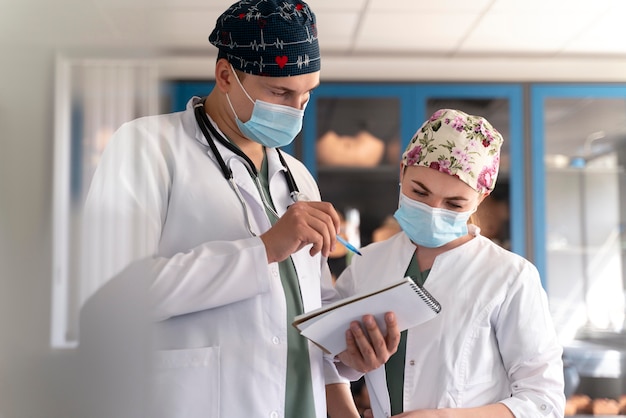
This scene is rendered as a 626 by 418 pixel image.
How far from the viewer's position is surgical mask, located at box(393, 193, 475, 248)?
127 centimetres

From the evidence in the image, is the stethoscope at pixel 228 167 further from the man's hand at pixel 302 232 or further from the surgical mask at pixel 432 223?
the surgical mask at pixel 432 223

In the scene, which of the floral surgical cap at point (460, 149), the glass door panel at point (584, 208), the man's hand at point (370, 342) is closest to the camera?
the man's hand at point (370, 342)

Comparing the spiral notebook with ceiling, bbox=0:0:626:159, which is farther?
ceiling, bbox=0:0:626:159

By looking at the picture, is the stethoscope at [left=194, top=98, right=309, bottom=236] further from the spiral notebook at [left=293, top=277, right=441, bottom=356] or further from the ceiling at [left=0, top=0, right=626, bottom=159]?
the ceiling at [left=0, top=0, right=626, bottom=159]

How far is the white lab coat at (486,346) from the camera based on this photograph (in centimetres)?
112

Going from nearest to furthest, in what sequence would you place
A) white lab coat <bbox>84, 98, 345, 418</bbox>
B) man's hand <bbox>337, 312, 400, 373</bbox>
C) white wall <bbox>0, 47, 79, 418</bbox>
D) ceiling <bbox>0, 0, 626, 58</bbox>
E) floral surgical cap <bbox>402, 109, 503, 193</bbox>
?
A: white wall <bbox>0, 47, 79, 418</bbox>
white lab coat <bbox>84, 98, 345, 418</bbox>
man's hand <bbox>337, 312, 400, 373</bbox>
floral surgical cap <bbox>402, 109, 503, 193</bbox>
ceiling <bbox>0, 0, 626, 58</bbox>

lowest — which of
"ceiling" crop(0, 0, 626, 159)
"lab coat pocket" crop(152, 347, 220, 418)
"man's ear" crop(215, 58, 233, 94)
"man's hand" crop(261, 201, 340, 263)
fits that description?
"lab coat pocket" crop(152, 347, 220, 418)

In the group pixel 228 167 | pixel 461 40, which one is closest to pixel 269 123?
pixel 228 167

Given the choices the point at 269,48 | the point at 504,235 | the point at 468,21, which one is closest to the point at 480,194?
the point at 269,48

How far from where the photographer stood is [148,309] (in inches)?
9.6

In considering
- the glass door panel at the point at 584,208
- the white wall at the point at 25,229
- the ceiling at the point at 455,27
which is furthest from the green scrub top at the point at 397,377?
the glass door panel at the point at 584,208

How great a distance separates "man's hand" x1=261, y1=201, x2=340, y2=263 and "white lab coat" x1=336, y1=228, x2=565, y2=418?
0.38 meters

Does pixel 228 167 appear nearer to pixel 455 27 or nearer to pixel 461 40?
pixel 455 27

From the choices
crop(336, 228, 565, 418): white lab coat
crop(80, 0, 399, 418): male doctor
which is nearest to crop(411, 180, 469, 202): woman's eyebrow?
crop(336, 228, 565, 418): white lab coat
